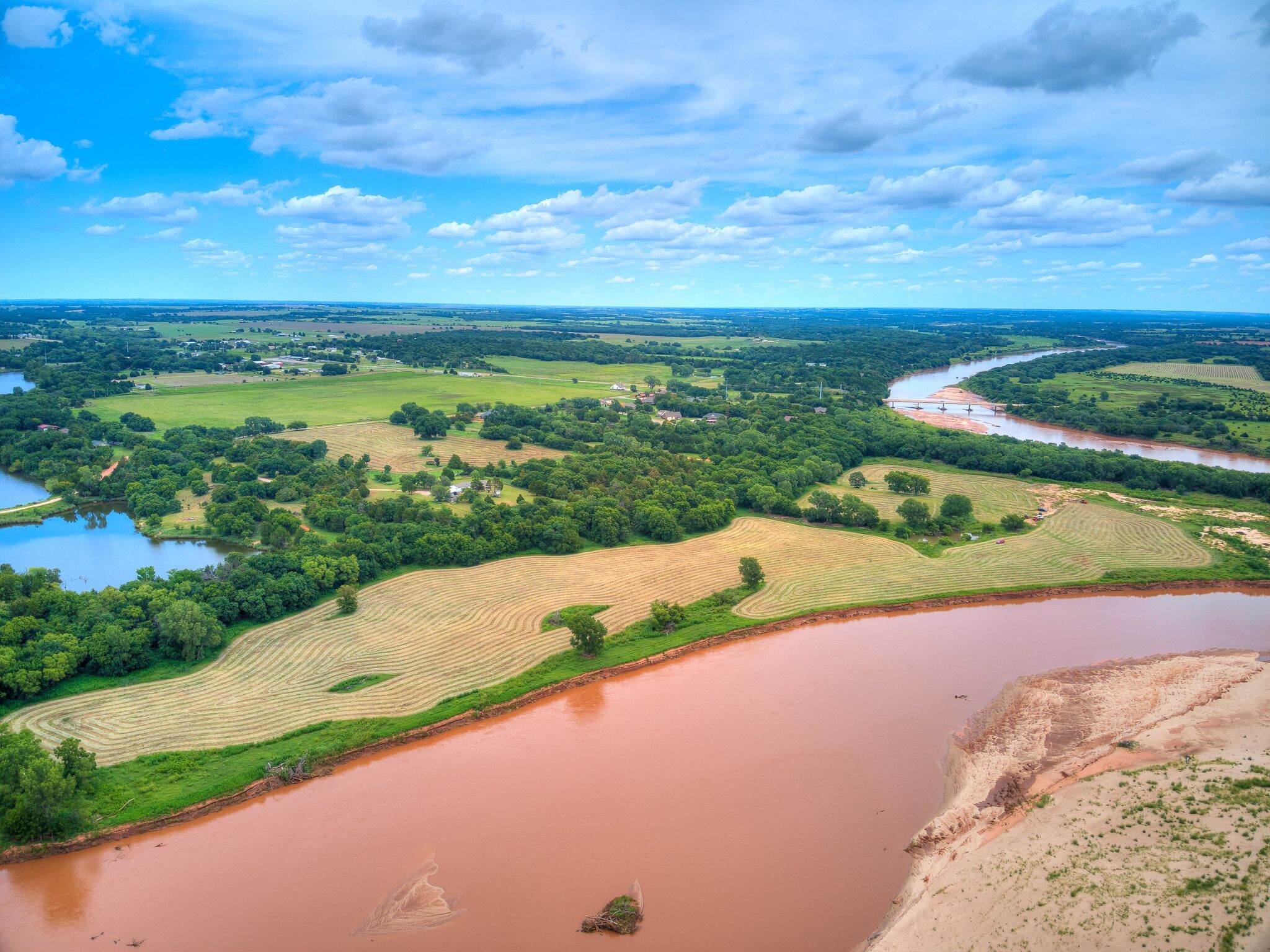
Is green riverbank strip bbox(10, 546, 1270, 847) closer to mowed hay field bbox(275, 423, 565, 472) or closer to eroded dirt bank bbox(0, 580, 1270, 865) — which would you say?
eroded dirt bank bbox(0, 580, 1270, 865)

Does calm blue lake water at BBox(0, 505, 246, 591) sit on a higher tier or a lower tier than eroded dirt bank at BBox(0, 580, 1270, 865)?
higher

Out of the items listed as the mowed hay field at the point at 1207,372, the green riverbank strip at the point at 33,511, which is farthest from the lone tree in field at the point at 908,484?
the mowed hay field at the point at 1207,372

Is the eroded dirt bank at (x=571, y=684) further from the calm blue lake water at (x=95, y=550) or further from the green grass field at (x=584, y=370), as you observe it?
the green grass field at (x=584, y=370)

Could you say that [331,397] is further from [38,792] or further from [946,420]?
[38,792]

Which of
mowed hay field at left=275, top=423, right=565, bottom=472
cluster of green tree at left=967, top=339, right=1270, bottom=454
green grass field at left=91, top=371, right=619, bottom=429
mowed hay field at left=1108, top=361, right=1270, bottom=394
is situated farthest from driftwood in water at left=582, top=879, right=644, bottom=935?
mowed hay field at left=1108, top=361, right=1270, bottom=394

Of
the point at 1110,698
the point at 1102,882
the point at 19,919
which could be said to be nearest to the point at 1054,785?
the point at 1102,882

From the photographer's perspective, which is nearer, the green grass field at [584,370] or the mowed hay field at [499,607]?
the mowed hay field at [499,607]

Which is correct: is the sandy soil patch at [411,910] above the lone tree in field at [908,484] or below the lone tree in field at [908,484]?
below
